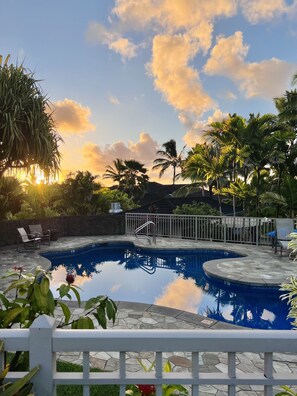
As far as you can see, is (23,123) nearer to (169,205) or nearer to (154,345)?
(154,345)

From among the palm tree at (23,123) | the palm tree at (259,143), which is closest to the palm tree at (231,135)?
the palm tree at (259,143)

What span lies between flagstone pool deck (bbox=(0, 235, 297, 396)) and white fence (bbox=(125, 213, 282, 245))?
1.11m

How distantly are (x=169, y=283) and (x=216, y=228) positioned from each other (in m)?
5.17

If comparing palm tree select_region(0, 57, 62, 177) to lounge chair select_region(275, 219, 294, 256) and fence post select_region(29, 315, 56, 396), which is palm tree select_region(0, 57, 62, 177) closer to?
fence post select_region(29, 315, 56, 396)

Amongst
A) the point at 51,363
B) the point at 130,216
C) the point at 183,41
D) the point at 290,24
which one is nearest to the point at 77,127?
the point at 130,216

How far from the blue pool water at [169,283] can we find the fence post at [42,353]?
4.89 metres

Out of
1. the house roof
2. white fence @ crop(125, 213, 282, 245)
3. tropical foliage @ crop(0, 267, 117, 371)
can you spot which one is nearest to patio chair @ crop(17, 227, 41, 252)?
white fence @ crop(125, 213, 282, 245)

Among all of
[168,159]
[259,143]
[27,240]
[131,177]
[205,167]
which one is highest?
[168,159]

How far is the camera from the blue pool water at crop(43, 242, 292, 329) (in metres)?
5.85

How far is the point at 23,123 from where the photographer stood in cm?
967

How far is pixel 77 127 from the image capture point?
14516 mm

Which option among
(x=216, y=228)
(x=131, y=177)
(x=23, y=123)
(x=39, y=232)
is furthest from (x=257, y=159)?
(x=131, y=177)

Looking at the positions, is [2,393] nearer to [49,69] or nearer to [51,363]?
[51,363]

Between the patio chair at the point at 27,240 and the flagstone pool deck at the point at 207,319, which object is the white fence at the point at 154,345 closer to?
the flagstone pool deck at the point at 207,319
